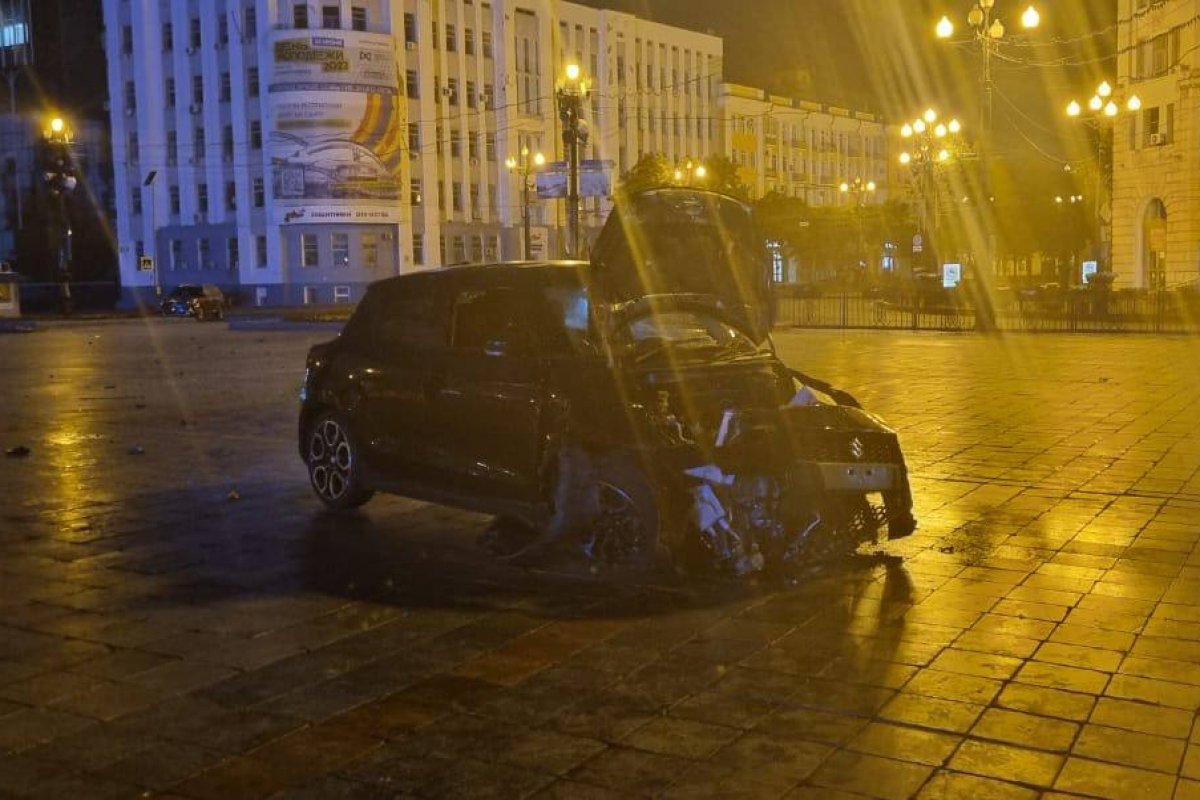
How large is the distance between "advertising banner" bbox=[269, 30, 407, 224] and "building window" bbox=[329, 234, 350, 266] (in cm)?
122

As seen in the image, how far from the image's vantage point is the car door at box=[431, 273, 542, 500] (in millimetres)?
7582

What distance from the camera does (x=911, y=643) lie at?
5.85m

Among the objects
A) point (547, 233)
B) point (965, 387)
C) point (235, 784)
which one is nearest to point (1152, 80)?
point (547, 233)

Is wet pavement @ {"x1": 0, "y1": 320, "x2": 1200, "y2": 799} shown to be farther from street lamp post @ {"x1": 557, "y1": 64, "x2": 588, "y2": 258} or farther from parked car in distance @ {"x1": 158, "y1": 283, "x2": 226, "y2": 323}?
parked car in distance @ {"x1": 158, "y1": 283, "x2": 226, "y2": 323}

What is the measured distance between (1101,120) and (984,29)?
24744mm

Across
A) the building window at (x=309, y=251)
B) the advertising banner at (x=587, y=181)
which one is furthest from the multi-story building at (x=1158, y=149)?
the building window at (x=309, y=251)

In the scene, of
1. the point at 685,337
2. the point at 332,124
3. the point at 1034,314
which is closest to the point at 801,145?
the point at 332,124

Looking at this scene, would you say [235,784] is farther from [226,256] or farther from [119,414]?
[226,256]

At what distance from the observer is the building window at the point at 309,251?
63062mm

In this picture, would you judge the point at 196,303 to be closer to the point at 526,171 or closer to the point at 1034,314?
the point at 526,171

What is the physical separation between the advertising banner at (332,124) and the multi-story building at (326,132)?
73 millimetres

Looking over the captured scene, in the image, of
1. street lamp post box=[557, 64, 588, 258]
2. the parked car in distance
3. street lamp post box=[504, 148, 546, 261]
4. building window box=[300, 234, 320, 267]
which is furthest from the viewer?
building window box=[300, 234, 320, 267]

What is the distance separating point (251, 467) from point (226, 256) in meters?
56.5

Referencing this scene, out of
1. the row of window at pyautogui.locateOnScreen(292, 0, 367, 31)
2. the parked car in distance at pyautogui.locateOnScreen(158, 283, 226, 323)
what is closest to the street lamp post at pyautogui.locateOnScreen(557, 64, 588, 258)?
the parked car in distance at pyautogui.locateOnScreen(158, 283, 226, 323)
